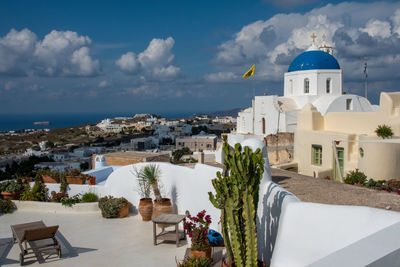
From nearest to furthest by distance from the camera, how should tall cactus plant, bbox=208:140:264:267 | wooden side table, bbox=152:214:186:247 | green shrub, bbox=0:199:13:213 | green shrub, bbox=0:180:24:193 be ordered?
tall cactus plant, bbox=208:140:264:267 → wooden side table, bbox=152:214:186:247 → green shrub, bbox=0:199:13:213 → green shrub, bbox=0:180:24:193

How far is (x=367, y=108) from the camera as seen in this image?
25.9 metres

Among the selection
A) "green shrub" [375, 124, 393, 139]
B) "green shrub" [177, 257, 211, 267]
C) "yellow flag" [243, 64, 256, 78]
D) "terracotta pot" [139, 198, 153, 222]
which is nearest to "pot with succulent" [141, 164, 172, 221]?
"terracotta pot" [139, 198, 153, 222]

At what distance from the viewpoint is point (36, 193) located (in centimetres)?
1099

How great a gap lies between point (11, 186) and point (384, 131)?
42.7 feet

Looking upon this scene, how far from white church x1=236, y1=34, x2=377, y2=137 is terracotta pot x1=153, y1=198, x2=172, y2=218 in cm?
1767

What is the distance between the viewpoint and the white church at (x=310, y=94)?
25.1 meters

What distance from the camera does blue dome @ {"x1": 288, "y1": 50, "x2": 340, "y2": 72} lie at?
25.4 meters

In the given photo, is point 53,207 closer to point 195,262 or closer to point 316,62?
point 195,262

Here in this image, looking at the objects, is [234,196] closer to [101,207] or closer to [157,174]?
[157,174]

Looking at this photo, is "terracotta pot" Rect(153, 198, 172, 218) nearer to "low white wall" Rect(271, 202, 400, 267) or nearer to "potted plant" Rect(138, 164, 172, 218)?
"potted plant" Rect(138, 164, 172, 218)

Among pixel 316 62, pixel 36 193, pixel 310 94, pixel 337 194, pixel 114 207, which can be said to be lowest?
pixel 114 207

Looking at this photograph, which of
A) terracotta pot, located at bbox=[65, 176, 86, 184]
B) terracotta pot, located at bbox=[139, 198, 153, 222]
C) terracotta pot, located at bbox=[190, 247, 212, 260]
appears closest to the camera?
terracotta pot, located at bbox=[190, 247, 212, 260]

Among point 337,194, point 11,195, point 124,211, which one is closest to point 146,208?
point 124,211

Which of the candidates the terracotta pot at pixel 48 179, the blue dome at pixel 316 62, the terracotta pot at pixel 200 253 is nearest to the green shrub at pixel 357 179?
the terracotta pot at pixel 200 253
